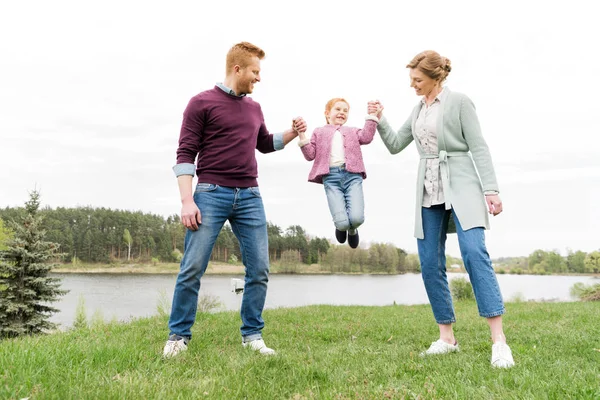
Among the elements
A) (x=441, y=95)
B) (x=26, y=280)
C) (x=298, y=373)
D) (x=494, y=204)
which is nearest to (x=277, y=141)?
(x=441, y=95)

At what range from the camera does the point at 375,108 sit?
4715 millimetres

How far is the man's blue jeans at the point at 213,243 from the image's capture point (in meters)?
3.89

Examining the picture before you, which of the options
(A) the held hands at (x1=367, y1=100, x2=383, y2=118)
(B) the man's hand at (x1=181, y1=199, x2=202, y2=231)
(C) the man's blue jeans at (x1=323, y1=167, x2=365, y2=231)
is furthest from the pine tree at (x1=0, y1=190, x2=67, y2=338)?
(A) the held hands at (x1=367, y1=100, x2=383, y2=118)

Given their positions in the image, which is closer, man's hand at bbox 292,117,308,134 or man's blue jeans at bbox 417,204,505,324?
man's blue jeans at bbox 417,204,505,324

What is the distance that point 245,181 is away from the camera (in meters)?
4.10

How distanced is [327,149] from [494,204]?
7.38 ft

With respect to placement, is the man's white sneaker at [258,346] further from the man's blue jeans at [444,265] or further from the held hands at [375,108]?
the held hands at [375,108]

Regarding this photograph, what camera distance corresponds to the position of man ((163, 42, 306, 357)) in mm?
3901

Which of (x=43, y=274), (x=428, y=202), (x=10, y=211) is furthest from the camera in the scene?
(x=10, y=211)

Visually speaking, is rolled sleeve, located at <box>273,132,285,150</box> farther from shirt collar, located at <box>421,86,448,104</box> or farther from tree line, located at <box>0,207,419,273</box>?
tree line, located at <box>0,207,419,273</box>

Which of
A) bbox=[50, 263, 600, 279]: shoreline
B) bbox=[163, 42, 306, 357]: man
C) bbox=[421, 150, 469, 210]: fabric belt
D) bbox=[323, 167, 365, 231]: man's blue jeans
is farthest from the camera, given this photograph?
bbox=[50, 263, 600, 279]: shoreline

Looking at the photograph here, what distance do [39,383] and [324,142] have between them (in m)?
3.75

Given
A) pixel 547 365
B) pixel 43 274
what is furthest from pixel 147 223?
pixel 547 365

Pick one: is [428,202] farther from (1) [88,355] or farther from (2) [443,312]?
(1) [88,355]
